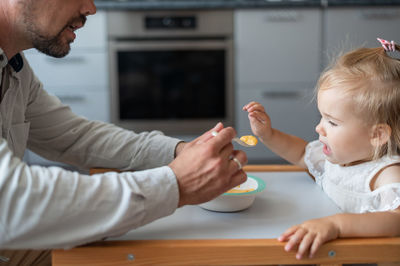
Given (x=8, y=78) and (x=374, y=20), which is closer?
(x=8, y=78)

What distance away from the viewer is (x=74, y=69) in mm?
2631

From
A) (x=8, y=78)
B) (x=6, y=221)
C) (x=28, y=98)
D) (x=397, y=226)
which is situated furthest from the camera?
(x=28, y=98)

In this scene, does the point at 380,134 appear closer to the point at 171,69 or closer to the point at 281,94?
the point at 281,94

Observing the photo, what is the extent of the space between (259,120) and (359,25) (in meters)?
1.74

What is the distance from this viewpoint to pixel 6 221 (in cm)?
66

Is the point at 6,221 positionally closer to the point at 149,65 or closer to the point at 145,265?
the point at 145,265

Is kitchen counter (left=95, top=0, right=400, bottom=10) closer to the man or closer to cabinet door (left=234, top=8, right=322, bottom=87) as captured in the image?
cabinet door (left=234, top=8, right=322, bottom=87)

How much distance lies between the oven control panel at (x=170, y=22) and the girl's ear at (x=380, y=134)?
179 cm

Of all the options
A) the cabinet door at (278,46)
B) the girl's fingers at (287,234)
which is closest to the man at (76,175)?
the girl's fingers at (287,234)

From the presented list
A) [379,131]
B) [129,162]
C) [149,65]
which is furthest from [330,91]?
[149,65]

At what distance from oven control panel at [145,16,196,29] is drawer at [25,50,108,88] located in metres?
0.32

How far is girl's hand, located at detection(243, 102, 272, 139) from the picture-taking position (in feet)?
3.70

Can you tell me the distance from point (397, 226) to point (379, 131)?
25 centimetres

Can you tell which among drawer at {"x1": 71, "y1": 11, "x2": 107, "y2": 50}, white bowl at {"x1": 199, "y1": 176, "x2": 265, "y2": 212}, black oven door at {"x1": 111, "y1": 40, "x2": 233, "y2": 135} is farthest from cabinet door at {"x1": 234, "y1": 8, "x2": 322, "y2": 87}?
white bowl at {"x1": 199, "y1": 176, "x2": 265, "y2": 212}
